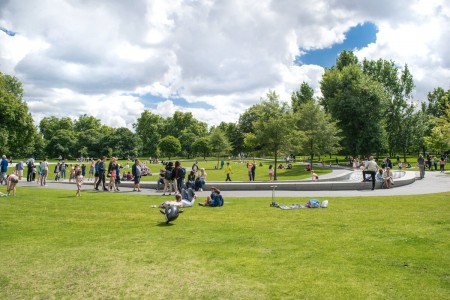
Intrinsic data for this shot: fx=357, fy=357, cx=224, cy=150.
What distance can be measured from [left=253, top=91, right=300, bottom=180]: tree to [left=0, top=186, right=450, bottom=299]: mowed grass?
57.2ft

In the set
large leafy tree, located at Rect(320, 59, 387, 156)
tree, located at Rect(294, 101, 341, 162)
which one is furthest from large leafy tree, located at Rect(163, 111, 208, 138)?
tree, located at Rect(294, 101, 341, 162)

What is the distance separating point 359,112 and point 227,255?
46.0 m

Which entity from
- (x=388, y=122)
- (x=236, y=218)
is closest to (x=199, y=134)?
(x=388, y=122)

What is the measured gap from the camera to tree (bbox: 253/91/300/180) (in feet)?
99.2

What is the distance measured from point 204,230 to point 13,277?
4.93 meters

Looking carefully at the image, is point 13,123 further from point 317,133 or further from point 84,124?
point 84,124

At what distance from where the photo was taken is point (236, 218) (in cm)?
1214

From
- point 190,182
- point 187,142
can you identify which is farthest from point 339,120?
point 187,142

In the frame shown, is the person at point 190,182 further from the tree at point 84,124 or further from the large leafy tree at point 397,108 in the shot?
the tree at point 84,124

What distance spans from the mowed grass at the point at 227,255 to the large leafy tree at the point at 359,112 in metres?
38.1

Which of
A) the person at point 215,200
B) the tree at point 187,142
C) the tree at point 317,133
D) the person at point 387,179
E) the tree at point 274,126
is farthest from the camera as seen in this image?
the tree at point 187,142

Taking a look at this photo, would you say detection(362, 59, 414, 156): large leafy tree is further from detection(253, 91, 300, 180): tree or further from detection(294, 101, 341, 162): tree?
detection(253, 91, 300, 180): tree

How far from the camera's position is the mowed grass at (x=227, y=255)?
5832 mm

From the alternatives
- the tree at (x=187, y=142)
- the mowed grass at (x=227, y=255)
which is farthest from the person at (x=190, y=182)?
the tree at (x=187, y=142)
